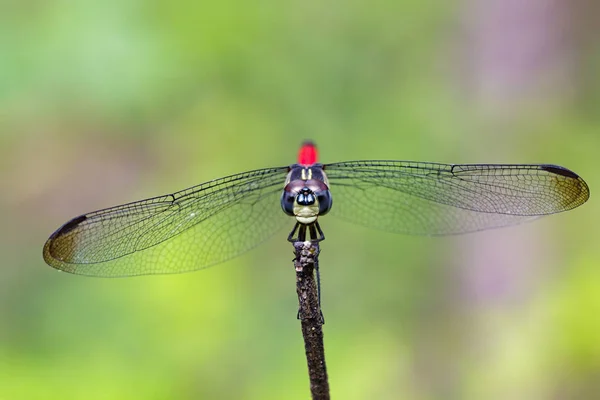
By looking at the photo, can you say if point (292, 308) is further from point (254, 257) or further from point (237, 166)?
point (237, 166)

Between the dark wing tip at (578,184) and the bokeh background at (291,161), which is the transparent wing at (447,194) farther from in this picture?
the bokeh background at (291,161)

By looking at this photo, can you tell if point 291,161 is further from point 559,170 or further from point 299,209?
point 559,170

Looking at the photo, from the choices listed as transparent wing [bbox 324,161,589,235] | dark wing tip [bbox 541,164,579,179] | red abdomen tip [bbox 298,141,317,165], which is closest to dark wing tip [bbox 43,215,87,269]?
red abdomen tip [bbox 298,141,317,165]

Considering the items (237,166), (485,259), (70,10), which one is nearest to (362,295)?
(485,259)

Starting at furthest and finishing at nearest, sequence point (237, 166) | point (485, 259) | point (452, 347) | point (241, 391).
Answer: point (237, 166)
point (485, 259)
point (452, 347)
point (241, 391)

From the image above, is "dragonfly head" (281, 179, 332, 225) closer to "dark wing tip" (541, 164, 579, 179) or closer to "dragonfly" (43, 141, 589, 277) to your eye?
"dragonfly" (43, 141, 589, 277)

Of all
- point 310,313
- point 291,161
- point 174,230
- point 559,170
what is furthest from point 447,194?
point 291,161

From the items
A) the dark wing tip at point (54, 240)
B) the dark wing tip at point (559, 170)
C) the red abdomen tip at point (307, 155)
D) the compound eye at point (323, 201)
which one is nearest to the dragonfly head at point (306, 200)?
the compound eye at point (323, 201)
